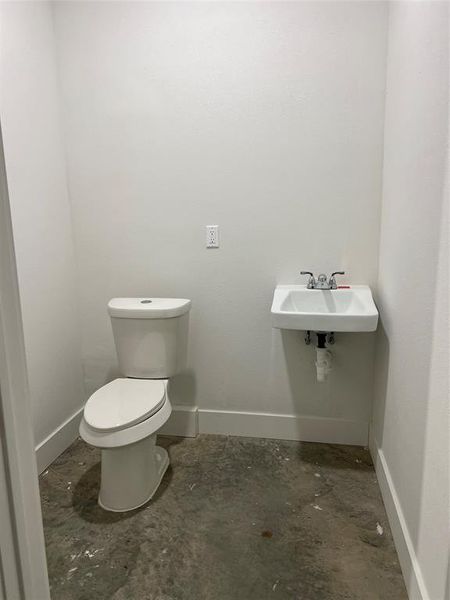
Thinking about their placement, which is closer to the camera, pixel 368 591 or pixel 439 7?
pixel 439 7

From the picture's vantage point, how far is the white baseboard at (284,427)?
220 centimetres

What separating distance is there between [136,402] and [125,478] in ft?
1.02

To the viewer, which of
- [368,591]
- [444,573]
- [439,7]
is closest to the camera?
[444,573]

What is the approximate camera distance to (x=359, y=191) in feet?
6.47

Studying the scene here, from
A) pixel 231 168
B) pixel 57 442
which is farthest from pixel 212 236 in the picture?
pixel 57 442

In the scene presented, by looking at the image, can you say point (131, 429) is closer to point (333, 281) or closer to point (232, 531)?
point (232, 531)

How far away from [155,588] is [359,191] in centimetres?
181

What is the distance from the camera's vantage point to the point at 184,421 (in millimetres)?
2322

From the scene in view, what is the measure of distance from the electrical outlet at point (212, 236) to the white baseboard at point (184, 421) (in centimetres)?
91

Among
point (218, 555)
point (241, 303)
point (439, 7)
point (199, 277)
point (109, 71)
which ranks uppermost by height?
point (109, 71)

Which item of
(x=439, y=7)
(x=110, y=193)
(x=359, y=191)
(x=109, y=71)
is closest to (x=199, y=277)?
(x=110, y=193)

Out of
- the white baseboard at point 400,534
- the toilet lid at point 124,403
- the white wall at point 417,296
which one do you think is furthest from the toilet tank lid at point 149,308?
the white baseboard at point 400,534

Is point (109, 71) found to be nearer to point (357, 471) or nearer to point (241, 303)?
point (241, 303)

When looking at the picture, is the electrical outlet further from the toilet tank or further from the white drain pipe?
the white drain pipe
